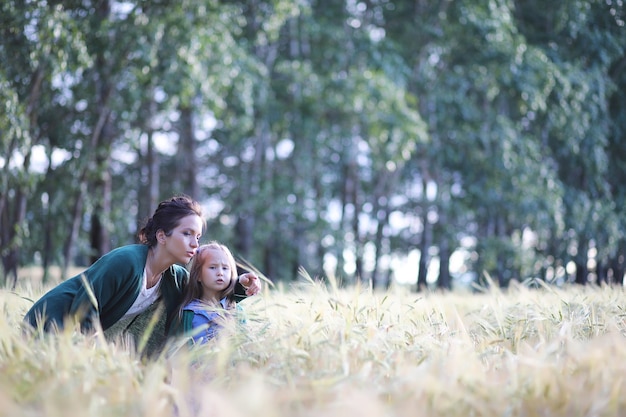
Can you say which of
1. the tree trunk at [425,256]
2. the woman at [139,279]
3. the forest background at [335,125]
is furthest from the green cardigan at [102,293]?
the tree trunk at [425,256]

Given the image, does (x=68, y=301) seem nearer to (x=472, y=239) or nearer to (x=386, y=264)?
(x=472, y=239)

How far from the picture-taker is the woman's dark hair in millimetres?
3335

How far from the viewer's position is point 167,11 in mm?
8016

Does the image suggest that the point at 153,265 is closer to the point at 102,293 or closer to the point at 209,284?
the point at 209,284

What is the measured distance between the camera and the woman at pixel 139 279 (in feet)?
9.56

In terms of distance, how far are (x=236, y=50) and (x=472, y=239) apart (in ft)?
28.2

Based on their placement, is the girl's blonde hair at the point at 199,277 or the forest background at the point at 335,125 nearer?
the girl's blonde hair at the point at 199,277

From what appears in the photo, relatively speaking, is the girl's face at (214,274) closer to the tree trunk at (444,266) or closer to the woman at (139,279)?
the woman at (139,279)

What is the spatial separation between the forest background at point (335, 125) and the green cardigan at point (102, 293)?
489cm

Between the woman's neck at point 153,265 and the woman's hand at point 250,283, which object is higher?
the woman's neck at point 153,265

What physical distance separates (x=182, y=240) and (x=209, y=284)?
298 millimetres

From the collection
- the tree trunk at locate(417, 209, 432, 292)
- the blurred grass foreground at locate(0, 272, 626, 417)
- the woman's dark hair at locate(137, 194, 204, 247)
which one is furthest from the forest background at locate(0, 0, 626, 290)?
the blurred grass foreground at locate(0, 272, 626, 417)

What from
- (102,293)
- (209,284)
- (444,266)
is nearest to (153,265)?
(209,284)

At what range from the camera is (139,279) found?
10.2ft
